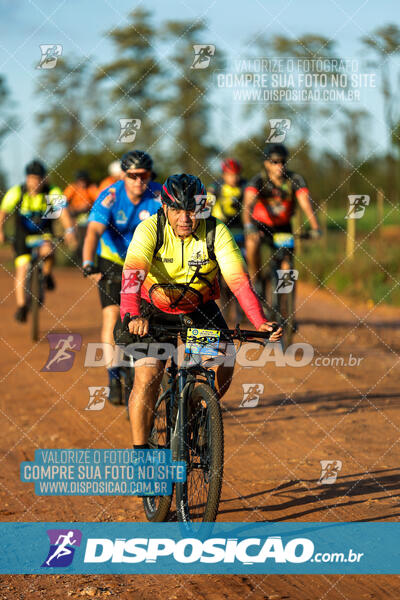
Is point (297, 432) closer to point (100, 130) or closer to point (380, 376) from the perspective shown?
point (380, 376)

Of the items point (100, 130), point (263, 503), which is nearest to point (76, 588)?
point (263, 503)

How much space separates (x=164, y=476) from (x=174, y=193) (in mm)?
1635

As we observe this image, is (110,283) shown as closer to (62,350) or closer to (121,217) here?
(121,217)

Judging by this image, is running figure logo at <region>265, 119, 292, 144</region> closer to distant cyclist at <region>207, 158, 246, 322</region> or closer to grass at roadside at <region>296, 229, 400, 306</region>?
distant cyclist at <region>207, 158, 246, 322</region>

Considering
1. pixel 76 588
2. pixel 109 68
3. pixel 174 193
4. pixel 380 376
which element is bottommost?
pixel 76 588

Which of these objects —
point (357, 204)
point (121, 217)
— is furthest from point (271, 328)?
point (357, 204)

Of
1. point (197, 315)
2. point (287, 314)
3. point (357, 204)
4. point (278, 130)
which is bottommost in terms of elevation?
point (287, 314)

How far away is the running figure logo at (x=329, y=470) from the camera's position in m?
5.90

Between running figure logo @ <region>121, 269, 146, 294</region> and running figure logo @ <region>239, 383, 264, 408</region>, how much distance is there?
3.42 m

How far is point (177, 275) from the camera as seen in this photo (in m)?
5.21

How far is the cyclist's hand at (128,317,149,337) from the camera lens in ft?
15.3

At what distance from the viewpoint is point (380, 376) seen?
31.1ft

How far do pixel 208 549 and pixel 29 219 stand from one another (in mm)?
7723

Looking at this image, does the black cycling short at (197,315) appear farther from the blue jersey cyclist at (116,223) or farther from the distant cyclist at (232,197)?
the distant cyclist at (232,197)
